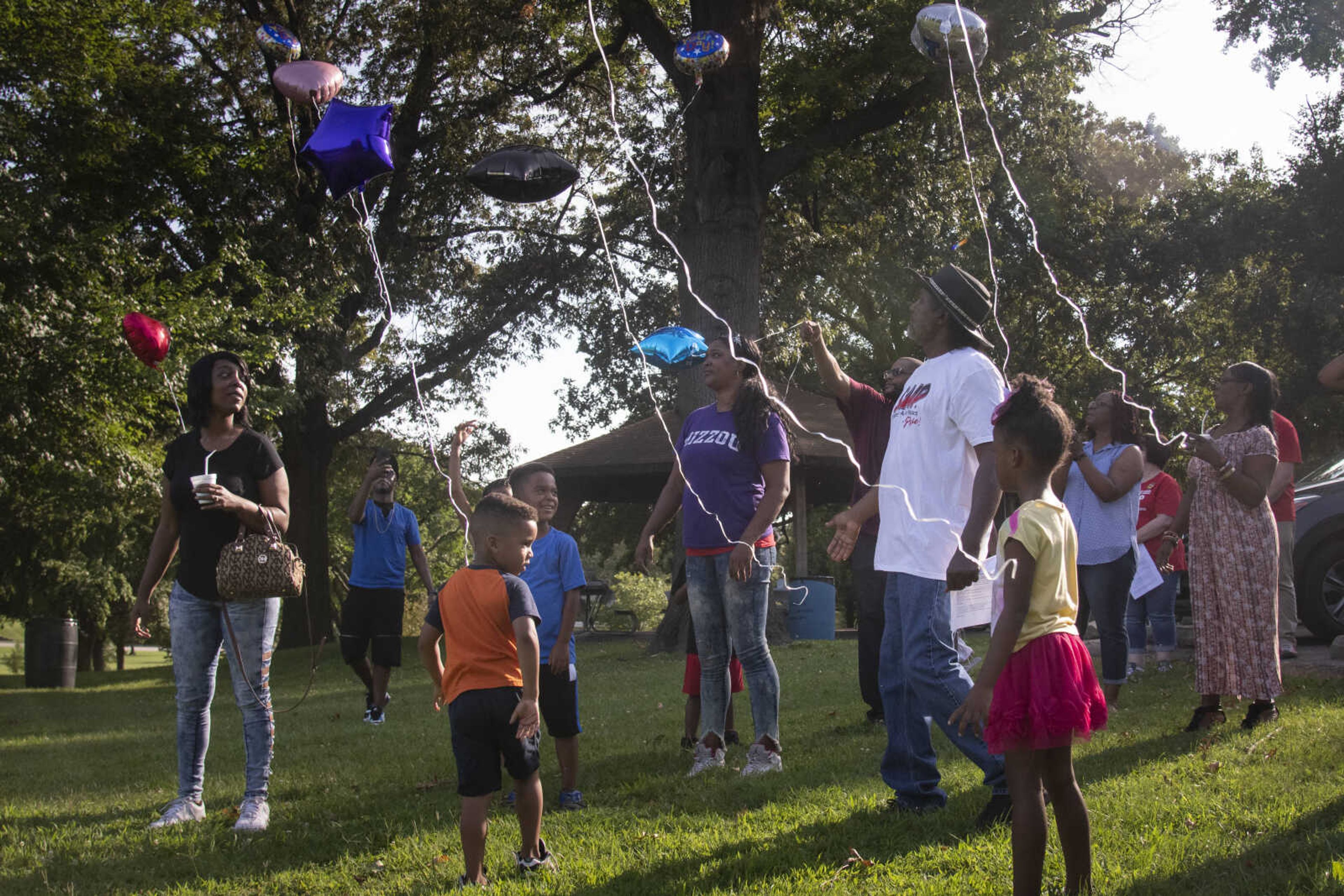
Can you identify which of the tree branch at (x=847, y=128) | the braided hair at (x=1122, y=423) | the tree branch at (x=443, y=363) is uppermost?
the tree branch at (x=847, y=128)

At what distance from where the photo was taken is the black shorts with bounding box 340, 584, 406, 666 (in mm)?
7871

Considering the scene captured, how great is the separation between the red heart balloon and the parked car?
26.5 feet

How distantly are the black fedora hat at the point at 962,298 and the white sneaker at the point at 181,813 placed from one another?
3582 millimetres

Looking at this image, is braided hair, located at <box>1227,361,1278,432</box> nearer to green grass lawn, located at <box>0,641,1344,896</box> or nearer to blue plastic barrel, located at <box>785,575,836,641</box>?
green grass lawn, located at <box>0,641,1344,896</box>

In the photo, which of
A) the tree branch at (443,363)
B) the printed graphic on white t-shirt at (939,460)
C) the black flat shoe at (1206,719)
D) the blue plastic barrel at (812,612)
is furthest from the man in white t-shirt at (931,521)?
the tree branch at (443,363)

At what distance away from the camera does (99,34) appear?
13492mm

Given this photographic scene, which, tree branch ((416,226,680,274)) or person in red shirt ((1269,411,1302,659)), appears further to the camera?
tree branch ((416,226,680,274))

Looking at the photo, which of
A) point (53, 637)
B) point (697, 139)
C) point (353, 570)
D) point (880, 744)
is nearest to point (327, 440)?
point (53, 637)

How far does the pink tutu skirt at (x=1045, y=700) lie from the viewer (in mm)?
2715

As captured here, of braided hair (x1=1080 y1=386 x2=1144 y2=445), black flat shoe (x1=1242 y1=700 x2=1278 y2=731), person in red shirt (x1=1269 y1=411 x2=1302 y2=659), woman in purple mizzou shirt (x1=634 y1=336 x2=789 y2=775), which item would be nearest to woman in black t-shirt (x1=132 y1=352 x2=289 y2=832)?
woman in purple mizzou shirt (x1=634 y1=336 x2=789 y2=775)

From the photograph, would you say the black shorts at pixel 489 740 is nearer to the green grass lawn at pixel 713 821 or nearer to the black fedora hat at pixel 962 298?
the green grass lawn at pixel 713 821

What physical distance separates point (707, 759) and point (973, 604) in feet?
5.85

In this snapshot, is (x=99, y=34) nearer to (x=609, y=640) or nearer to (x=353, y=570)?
(x=353, y=570)

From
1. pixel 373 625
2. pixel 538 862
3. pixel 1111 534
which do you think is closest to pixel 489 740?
pixel 538 862
